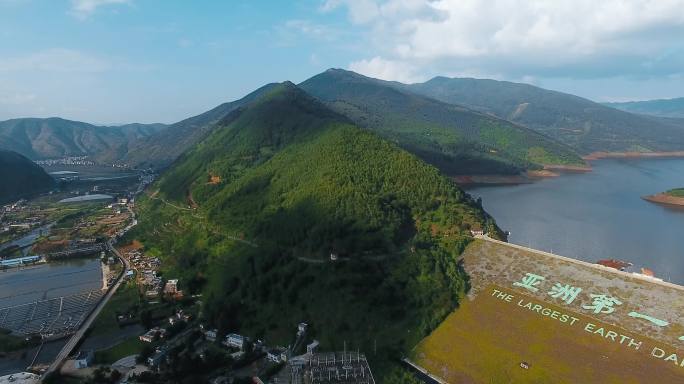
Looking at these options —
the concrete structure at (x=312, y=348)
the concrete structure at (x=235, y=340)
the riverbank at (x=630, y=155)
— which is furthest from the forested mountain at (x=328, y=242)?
the riverbank at (x=630, y=155)

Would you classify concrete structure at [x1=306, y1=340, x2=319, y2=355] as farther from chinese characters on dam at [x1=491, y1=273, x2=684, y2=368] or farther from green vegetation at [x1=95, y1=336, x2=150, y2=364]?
chinese characters on dam at [x1=491, y1=273, x2=684, y2=368]

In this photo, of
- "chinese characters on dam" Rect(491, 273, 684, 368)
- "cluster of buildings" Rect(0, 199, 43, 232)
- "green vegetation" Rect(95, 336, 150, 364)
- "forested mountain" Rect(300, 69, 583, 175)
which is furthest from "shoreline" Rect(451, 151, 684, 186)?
"cluster of buildings" Rect(0, 199, 43, 232)

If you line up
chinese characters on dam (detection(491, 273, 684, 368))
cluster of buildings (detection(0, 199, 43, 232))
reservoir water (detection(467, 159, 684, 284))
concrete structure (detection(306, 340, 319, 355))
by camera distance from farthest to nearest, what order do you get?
A: cluster of buildings (detection(0, 199, 43, 232)) < reservoir water (detection(467, 159, 684, 284)) < concrete structure (detection(306, 340, 319, 355)) < chinese characters on dam (detection(491, 273, 684, 368))

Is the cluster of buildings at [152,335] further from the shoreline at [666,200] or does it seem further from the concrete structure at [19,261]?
the shoreline at [666,200]

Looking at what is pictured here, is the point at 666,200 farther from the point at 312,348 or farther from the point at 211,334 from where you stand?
the point at 211,334

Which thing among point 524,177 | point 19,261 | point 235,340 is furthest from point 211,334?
point 524,177

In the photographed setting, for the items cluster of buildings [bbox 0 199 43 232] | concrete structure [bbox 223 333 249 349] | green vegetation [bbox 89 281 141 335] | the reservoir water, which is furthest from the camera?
cluster of buildings [bbox 0 199 43 232]

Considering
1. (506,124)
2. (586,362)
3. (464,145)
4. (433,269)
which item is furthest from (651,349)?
(506,124)

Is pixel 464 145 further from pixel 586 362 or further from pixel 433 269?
pixel 586 362
